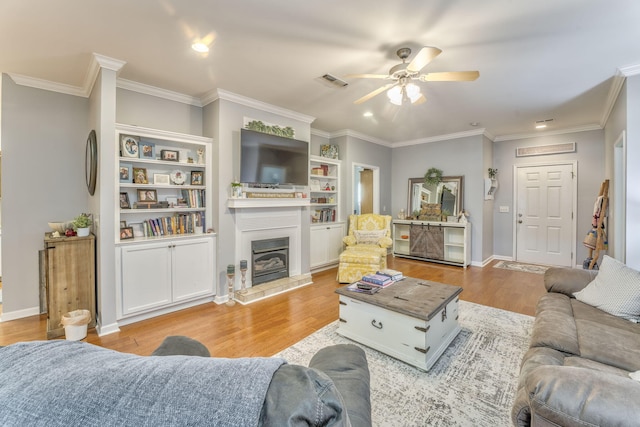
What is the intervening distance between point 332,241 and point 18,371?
486 centimetres

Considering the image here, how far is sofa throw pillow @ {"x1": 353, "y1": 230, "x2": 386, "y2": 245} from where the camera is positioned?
4.88 m

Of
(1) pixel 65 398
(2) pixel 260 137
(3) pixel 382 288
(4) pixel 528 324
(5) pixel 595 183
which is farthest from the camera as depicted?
(5) pixel 595 183

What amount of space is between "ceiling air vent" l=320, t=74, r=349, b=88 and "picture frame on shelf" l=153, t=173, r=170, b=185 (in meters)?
2.18

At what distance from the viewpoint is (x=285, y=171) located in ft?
13.5

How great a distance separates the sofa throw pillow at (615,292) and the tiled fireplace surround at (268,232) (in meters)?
3.16

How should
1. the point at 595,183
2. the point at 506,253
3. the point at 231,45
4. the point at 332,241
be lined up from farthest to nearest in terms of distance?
the point at 506,253, the point at 332,241, the point at 595,183, the point at 231,45

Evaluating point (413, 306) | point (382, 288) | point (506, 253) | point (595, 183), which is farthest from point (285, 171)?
point (595, 183)

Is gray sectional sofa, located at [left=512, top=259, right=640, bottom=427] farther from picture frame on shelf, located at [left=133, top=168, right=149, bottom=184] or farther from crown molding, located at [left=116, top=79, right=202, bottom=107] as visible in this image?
crown molding, located at [left=116, top=79, right=202, bottom=107]

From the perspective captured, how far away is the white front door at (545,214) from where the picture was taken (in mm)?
5227

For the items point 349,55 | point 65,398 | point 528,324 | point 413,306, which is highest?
point 349,55

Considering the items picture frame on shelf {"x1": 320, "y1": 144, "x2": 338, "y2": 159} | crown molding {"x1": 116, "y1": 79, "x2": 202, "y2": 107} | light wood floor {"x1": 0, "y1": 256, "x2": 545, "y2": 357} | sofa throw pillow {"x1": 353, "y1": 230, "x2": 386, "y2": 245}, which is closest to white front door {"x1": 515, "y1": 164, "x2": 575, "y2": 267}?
light wood floor {"x1": 0, "y1": 256, "x2": 545, "y2": 357}

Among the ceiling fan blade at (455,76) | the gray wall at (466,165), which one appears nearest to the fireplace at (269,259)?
the ceiling fan blade at (455,76)

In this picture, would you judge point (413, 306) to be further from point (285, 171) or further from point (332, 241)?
point (332, 241)

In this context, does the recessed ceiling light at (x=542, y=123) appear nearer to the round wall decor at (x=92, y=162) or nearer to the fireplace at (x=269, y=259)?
the fireplace at (x=269, y=259)
